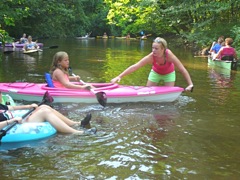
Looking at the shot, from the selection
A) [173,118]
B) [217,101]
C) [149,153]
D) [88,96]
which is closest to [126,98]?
[88,96]

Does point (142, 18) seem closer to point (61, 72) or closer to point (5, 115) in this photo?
point (61, 72)

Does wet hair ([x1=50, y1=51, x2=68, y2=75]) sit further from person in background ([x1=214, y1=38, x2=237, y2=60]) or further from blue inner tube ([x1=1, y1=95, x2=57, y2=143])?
person in background ([x1=214, y1=38, x2=237, y2=60])

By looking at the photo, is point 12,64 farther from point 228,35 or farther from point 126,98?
point 228,35

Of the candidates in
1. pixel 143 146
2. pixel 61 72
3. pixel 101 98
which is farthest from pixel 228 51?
pixel 143 146

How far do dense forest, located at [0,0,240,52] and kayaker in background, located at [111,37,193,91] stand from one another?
108 inches

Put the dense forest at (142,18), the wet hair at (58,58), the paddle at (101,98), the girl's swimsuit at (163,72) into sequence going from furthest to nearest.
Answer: the dense forest at (142,18)
the girl's swimsuit at (163,72)
the wet hair at (58,58)
the paddle at (101,98)

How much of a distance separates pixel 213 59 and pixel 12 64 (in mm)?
7323

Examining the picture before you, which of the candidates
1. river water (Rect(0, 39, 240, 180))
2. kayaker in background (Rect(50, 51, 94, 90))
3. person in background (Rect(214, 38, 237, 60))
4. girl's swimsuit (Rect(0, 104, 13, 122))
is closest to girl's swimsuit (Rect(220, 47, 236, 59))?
person in background (Rect(214, 38, 237, 60))

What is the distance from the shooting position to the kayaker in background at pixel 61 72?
6160mm

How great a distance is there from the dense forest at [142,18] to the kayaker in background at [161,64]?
273cm

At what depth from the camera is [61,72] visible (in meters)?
6.28

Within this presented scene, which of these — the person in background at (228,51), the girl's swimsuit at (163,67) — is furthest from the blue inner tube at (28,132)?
the person in background at (228,51)

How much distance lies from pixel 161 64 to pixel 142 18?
2268cm

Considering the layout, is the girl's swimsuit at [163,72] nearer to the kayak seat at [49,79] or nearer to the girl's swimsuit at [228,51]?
the kayak seat at [49,79]
